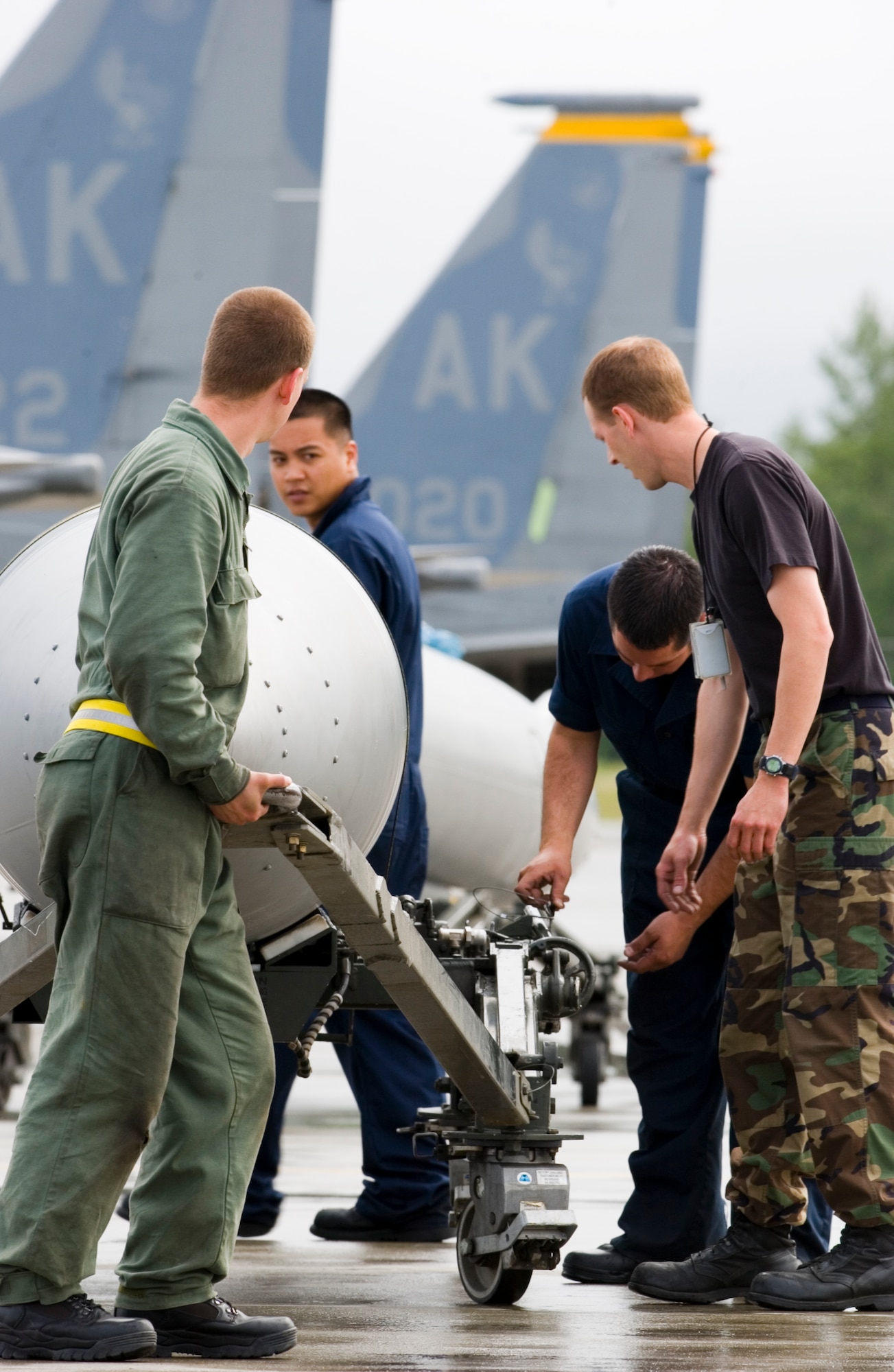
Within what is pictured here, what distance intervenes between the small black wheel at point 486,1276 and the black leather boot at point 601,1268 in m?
0.39

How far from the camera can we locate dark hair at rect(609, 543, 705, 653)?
4.18 metres

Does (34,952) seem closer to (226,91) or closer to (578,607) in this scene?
(578,607)

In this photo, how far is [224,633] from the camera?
300 centimetres

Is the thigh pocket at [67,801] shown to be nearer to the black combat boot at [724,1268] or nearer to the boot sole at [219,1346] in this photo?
the boot sole at [219,1346]

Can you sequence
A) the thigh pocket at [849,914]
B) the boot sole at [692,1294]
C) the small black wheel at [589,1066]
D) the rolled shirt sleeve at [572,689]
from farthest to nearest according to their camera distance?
the small black wheel at [589,1066] < the rolled shirt sleeve at [572,689] < the boot sole at [692,1294] < the thigh pocket at [849,914]

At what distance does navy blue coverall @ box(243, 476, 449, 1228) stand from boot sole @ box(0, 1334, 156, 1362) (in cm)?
200

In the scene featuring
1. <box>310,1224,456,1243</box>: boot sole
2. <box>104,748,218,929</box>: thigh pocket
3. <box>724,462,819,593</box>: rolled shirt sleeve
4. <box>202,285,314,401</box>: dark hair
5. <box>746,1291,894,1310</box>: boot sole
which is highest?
<box>202,285,314,401</box>: dark hair

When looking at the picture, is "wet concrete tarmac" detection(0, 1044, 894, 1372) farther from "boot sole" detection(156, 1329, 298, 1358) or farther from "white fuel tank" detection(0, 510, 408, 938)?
"white fuel tank" detection(0, 510, 408, 938)

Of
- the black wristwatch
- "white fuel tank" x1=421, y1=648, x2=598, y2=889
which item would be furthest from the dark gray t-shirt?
"white fuel tank" x1=421, y1=648, x2=598, y2=889

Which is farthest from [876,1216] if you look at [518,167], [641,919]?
[518,167]

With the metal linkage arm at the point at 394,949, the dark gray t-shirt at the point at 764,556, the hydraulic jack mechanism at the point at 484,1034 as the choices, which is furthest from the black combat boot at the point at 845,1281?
the dark gray t-shirt at the point at 764,556

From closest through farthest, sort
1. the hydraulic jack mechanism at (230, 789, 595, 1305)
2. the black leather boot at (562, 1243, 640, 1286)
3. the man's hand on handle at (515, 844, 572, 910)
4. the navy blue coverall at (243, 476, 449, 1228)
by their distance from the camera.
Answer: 1. the hydraulic jack mechanism at (230, 789, 595, 1305)
2. the black leather boot at (562, 1243, 640, 1286)
3. the man's hand on handle at (515, 844, 572, 910)
4. the navy blue coverall at (243, 476, 449, 1228)

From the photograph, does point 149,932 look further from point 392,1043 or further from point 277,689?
point 392,1043

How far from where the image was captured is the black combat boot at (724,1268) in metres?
3.89
